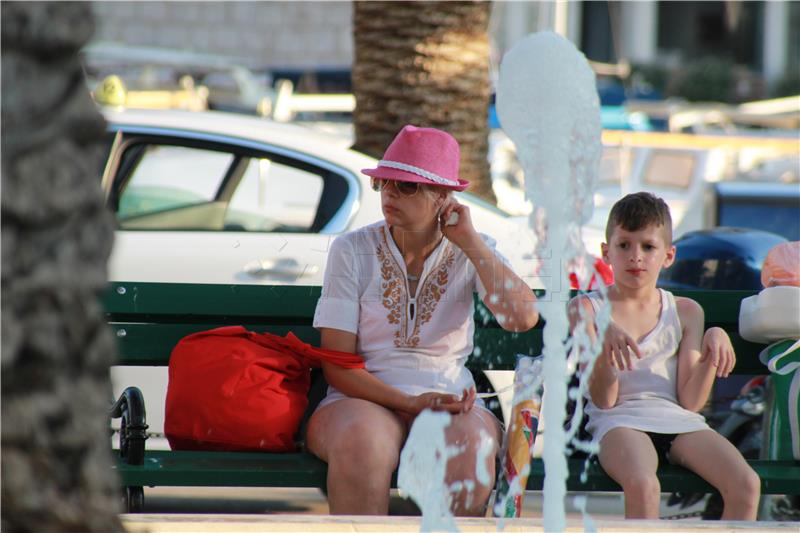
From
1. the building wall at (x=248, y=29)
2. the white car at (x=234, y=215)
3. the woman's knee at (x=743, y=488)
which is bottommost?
the woman's knee at (x=743, y=488)

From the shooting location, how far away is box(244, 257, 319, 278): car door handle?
5090 millimetres

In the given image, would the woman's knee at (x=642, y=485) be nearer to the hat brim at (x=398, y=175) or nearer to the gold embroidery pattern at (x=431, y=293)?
the gold embroidery pattern at (x=431, y=293)

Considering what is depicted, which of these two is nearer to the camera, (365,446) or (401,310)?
(365,446)

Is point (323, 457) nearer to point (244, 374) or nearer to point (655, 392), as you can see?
point (244, 374)

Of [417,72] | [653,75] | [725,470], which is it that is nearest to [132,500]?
[725,470]

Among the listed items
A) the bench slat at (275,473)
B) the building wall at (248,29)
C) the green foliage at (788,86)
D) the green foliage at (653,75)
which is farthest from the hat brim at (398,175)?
the green foliage at (788,86)

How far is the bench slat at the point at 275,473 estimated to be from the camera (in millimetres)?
3602

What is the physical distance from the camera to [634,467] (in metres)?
3.64

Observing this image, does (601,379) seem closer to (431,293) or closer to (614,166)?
(431,293)

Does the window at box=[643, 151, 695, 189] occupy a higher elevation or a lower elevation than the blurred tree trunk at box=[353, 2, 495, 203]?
lower

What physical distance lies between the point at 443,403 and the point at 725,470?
2.70ft

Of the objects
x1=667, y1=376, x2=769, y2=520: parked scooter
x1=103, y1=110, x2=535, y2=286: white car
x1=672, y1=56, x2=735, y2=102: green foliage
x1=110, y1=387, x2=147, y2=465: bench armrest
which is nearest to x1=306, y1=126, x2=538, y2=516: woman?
x1=110, y1=387, x2=147, y2=465: bench armrest

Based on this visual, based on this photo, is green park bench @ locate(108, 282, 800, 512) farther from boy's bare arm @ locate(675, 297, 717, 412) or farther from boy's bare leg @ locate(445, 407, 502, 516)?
boy's bare leg @ locate(445, 407, 502, 516)

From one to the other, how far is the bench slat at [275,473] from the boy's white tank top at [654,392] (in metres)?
0.13
